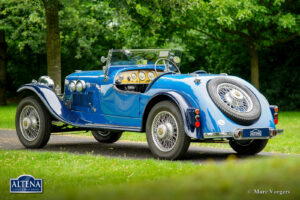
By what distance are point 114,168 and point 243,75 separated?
66.6 feet

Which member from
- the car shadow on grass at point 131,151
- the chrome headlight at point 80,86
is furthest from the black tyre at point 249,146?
the chrome headlight at point 80,86

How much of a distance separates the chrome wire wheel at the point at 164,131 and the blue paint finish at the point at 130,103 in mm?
314

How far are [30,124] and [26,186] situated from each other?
4.53 meters

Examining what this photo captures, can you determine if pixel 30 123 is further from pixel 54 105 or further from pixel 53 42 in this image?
pixel 53 42

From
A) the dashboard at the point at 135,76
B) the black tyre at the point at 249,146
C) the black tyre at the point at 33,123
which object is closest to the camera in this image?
the black tyre at the point at 249,146

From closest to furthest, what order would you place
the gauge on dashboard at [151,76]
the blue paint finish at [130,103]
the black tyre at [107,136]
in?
the blue paint finish at [130,103]
the gauge on dashboard at [151,76]
the black tyre at [107,136]

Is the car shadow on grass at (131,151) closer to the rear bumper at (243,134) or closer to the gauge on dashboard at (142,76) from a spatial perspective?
the rear bumper at (243,134)

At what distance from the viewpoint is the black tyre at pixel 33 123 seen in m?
9.44

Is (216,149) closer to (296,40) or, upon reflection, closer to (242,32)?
(242,32)

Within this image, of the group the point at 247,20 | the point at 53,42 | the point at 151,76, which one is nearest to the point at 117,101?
the point at 151,76

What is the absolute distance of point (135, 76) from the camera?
945 cm

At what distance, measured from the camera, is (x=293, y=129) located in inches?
557

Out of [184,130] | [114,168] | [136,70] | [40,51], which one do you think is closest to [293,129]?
[136,70]

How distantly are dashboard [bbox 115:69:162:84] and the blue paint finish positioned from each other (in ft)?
0.26
